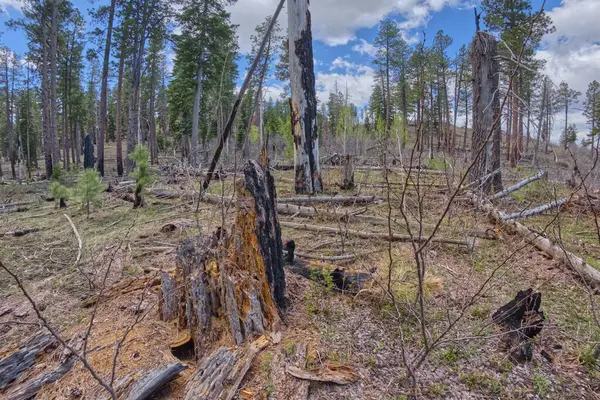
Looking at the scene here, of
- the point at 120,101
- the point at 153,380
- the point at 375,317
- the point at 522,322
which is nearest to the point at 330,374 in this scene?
the point at 375,317

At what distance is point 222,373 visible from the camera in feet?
6.25

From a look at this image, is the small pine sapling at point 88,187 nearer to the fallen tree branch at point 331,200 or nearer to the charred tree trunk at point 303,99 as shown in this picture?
the fallen tree branch at point 331,200

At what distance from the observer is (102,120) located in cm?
1514

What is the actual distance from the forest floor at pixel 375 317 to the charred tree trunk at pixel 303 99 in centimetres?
229

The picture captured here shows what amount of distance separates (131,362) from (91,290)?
1.88 metres

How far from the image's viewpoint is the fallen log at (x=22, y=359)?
2.19 metres

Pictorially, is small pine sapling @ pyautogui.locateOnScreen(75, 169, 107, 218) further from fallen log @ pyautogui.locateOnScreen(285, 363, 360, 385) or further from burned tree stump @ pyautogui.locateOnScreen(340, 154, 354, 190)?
fallen log @ pyautogui.locateOnScreen(285, 363, 360, 385)

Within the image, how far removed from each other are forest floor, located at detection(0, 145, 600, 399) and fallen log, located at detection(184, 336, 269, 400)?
0.06 meters

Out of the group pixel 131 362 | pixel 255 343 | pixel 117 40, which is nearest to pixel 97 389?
pixel 131 362

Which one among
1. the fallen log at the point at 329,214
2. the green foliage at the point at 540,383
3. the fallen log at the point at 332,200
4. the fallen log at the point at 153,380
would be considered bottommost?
the green foliage at the point at 540,383

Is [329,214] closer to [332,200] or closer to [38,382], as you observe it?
[332,200]

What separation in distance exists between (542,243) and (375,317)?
303cm

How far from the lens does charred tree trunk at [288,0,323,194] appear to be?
7.02 meters

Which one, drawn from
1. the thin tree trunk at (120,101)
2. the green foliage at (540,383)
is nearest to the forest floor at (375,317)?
the green foliage at (540,383)
